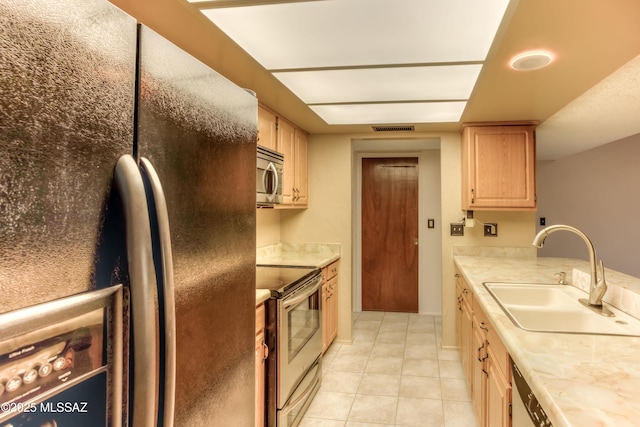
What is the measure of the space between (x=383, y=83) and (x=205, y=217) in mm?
1706

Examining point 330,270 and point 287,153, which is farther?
point 330,270

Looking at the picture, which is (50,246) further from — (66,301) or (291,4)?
(291,4)

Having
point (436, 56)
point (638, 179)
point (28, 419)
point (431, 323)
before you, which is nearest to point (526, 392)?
point (28, 419)

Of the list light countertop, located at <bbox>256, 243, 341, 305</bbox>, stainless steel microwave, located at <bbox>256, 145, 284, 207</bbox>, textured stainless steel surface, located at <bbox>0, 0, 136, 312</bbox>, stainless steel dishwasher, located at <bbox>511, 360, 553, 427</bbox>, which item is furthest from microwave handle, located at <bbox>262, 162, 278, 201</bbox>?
textured stainless steel surface, located at <bbox>0, 0, 136, 312</bbox>

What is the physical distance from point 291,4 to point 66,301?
129 centimetres

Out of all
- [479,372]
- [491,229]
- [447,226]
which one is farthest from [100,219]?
[491,229]

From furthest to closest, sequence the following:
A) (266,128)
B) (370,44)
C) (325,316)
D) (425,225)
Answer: (425,225), (325,316), (266,128), (370,44)

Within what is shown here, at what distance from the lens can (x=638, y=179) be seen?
15.1ft

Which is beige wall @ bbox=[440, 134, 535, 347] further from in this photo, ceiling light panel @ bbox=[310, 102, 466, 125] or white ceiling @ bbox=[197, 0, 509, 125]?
white ceiling @ bbox=[197, 0, 509, 125]

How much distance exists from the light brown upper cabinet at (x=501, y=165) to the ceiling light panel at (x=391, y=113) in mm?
329

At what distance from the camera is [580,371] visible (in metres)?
1.06

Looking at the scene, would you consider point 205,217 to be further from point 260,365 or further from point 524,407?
point 260,365

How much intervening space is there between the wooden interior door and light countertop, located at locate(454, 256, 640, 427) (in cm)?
319

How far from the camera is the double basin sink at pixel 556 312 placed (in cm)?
153
